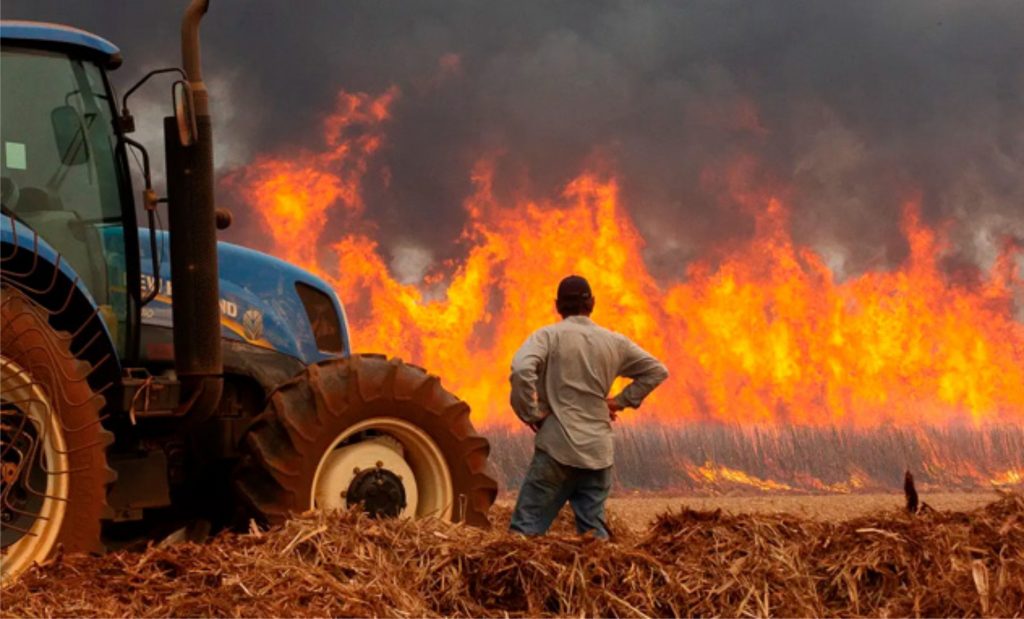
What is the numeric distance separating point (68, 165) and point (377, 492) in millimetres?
2647

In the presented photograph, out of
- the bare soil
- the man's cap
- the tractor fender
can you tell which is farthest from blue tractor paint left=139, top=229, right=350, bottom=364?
the bare soil

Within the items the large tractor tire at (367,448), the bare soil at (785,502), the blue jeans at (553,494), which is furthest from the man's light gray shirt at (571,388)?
the bare soil at (785,502)

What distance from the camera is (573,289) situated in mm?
8266

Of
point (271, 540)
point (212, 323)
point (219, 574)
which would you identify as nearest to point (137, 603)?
point (219, 574)

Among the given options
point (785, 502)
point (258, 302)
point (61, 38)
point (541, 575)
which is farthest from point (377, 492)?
point (785, 502)

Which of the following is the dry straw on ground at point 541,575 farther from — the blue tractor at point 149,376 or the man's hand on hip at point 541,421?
the man's hand on hip at point 541,421

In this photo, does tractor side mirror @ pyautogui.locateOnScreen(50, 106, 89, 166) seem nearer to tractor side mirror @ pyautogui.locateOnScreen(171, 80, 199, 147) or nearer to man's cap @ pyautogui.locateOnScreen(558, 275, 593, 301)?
tractor side mirror @ pyautogui.locateOnScreen(171, 80, 199, 147)

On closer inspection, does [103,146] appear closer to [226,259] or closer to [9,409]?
[226,259]

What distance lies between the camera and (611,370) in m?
8.23

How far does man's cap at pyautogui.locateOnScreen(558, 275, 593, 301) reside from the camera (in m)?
8.27

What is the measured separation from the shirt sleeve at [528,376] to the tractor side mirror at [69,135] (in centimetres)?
278

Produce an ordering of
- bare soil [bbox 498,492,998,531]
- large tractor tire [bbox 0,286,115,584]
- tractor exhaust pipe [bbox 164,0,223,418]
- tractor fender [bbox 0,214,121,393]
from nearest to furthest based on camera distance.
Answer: large tractor tire [bbox 0,286,115,584]
tractor fender [bbox 0,214,121,393]
tractor exhaust pipe [bbox 164,0,223,418]
bare soil [bbox 498,492,998,531]

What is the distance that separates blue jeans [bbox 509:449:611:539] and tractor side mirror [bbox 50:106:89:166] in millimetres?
3151

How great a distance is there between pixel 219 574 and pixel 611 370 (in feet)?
9.22
